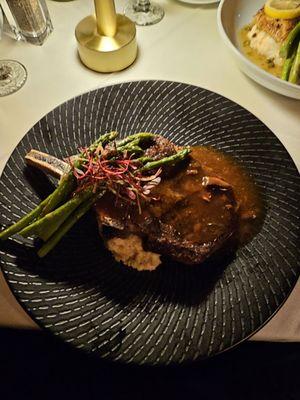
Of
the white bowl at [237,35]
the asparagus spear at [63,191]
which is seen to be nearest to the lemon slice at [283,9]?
the white bowl at [237,35]

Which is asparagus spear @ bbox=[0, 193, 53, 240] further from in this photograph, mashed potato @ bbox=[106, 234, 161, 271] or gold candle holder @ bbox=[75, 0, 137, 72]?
gold candle holder @ bbox=[75, 0, 137, 72]

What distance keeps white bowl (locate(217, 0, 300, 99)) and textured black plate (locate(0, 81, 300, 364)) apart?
0.87 ft

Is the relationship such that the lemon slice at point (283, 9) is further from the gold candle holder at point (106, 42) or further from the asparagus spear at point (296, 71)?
the gold candle holder at point (106, 42)

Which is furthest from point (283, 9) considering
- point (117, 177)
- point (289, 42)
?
point (117, 177)

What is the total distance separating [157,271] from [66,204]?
512 mm

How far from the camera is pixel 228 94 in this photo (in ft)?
8.28

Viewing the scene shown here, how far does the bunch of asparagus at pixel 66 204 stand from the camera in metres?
1.84

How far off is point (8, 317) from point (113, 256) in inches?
20.8

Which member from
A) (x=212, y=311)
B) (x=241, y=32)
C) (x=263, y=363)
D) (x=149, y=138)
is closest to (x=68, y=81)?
(x=149, y=138)

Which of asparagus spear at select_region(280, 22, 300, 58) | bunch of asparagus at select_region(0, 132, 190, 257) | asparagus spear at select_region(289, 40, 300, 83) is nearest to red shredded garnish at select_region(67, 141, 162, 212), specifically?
bunch of asparagus at select_region(0, 132, 190, 257)

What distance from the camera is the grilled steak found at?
1.81m

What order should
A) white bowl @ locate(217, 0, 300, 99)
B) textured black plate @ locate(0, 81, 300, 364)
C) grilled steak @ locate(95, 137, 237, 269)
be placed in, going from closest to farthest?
textured black plate @ locate(0, 81, 300, 364) < grilled steak @ locate(95, 137, 237, 269) < white bowl @ locate(217, 0, 300, 99)

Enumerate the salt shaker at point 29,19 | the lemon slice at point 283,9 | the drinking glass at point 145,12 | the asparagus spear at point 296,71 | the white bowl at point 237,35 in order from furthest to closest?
the drinking glass at point 145,12 → the salt shaker at point 29,19 → the lemon slice at point 283,9 → the asparagus spear at point 296,71 → the white bowl at point 237,35

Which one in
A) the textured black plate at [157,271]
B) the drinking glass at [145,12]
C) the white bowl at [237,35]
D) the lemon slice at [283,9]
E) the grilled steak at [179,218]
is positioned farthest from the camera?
the drinking glass at [145,12]
